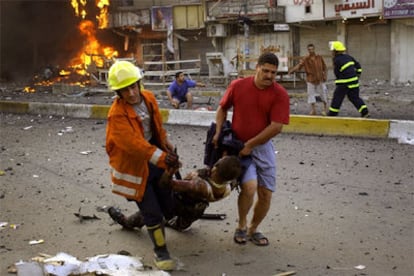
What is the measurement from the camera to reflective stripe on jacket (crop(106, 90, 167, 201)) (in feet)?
13.4

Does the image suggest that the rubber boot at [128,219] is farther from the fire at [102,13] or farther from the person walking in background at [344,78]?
the fire at [102,13]

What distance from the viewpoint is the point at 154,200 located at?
438 centimetres

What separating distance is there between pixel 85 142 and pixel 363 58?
57.1ft

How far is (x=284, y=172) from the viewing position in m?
7.48

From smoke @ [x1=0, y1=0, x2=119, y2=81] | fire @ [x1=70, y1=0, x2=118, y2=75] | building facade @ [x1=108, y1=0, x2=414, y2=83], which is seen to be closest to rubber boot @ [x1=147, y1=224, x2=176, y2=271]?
building facade @ [x1=108, y1=0, x2=414, y2=83]

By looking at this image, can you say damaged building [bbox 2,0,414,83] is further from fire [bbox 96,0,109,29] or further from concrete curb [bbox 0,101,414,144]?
concrete curb [bbox 0,101,414,144]

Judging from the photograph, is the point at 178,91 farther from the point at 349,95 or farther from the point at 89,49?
the point at 89,49

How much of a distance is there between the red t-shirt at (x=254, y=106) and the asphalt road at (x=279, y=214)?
3.40 ft

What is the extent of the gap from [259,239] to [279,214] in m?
0.93

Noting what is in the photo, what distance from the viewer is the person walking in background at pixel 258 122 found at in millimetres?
4500

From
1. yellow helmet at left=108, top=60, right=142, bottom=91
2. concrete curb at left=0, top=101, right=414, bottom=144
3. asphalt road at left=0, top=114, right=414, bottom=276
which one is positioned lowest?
asphalt road at left=0, top=114, right=414, bottom=276

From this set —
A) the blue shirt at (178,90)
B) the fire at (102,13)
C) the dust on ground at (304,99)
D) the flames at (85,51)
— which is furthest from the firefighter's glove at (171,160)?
the fire at (102,13)

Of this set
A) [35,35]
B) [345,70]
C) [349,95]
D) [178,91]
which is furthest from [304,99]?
[35,35]

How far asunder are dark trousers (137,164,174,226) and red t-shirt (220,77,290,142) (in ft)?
2.51
